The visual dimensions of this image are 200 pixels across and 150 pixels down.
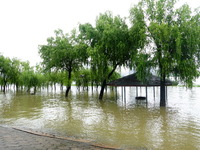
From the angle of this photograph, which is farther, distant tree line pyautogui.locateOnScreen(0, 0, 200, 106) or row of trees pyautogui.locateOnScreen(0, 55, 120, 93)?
row of trees pyautogui.locateOnScreen(0, 55, 120, 93)

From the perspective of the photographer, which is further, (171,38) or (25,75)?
(25,75)

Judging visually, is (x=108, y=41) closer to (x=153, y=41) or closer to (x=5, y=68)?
(x=153, y=41)

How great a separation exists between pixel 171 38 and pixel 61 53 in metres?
16.3

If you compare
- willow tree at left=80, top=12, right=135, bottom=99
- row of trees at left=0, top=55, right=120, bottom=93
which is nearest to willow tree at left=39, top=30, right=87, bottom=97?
willow tree at left=80, top=12, right=135, bottom=99

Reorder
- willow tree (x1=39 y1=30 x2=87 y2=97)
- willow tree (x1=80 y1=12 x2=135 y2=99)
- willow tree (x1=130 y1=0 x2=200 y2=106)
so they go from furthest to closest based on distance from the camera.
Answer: willow tree (x1=39 y1=30 x2=87 y2=97)
willow tree (x1=80 y1=12 x2=135 y2=99)
willow tree (x1=130 y1=0 x2=200 y2=106)

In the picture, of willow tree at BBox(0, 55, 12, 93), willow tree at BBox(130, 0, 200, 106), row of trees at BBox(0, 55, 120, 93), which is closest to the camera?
willow tree at BBox(130, 0, 200, 106)

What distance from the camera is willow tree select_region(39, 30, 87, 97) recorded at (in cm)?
2655

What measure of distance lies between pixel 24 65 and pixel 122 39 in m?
35.4

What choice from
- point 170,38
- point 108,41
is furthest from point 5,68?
point 170,38

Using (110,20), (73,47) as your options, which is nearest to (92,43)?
(110,20)

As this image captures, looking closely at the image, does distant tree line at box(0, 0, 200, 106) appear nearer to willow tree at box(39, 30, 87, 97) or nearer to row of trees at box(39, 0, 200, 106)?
row of trees at box(39, 0, 200, 106)

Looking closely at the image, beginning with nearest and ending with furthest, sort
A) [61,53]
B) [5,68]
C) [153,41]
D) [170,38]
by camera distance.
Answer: [170,38]
[153,41]
[61,53]
[5,68]

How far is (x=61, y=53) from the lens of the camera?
26.5m

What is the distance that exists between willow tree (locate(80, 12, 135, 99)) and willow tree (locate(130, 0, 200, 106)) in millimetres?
3007
